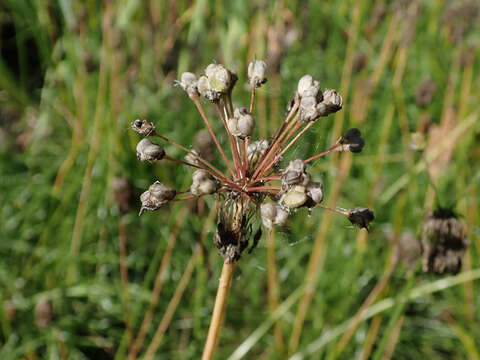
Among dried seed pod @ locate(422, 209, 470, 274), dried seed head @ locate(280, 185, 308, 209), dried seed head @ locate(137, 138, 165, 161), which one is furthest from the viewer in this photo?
dried seed pod @ locate(422, 209, 470, 274)

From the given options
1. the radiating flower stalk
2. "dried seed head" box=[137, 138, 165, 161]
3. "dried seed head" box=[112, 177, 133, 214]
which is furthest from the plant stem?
"dried seed head" box=[112, 177, 133, 214]

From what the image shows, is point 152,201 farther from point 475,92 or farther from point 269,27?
point 475,92

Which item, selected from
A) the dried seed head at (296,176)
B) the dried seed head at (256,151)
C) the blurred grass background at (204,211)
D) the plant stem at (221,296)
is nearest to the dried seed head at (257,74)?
the dried seed head at (256,151)

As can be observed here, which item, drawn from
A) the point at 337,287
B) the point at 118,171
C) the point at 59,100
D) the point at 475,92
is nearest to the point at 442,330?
the point at 337,287

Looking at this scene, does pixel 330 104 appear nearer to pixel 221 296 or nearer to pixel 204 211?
pixel 221 296

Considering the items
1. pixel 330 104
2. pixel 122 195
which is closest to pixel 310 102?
pixel 330 104

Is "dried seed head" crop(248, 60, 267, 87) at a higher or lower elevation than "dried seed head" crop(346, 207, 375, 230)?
higher

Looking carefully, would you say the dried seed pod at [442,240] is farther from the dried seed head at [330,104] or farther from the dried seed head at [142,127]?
the dried seed head at [142,127]

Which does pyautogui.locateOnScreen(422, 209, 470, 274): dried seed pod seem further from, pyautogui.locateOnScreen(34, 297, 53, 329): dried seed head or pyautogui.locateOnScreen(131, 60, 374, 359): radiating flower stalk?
pyautogui.locateOnScreen(34, 297, 53, 329): dried seed head
